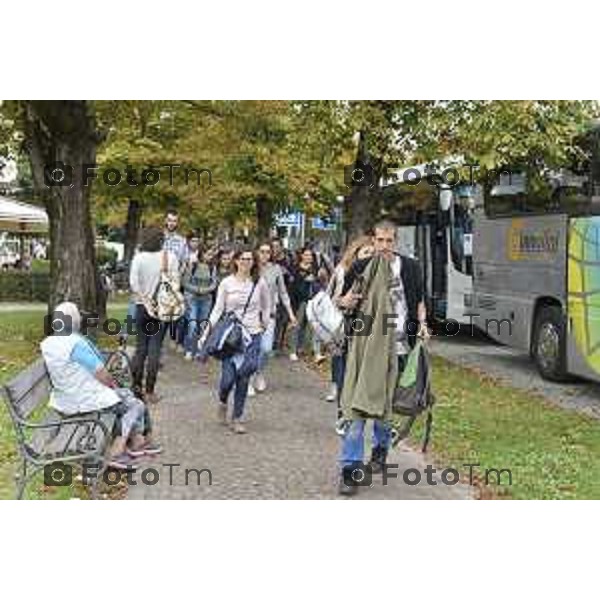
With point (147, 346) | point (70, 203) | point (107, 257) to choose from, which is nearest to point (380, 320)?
point (147, 346)

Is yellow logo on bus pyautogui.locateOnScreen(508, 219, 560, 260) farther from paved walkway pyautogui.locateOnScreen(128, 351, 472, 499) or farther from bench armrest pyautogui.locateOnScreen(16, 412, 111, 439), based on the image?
bench armrest pyautogui.locateOnScreen(16, 412, 111, 439)

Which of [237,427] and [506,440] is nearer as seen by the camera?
[237,427]

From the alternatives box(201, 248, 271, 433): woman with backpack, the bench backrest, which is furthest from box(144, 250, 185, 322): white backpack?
the bench backrest

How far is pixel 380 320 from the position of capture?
22.8ft

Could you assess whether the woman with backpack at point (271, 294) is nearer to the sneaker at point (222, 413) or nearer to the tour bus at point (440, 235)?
the sneaker at point (222, 413)

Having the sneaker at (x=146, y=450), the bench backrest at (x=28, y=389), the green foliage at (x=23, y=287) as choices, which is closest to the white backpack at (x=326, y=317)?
the sneaker at (x=146, y=450)

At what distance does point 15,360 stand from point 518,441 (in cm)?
744

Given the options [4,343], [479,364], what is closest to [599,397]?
[479,364]

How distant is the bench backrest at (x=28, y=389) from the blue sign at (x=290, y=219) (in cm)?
1918

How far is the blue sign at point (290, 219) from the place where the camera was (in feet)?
88.4

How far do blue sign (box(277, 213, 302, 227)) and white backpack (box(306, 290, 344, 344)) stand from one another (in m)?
18.5

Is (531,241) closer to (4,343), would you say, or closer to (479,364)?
(479,364)

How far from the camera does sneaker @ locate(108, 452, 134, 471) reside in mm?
7252

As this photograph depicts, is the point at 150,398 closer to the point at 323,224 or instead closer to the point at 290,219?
the point at 323,224
